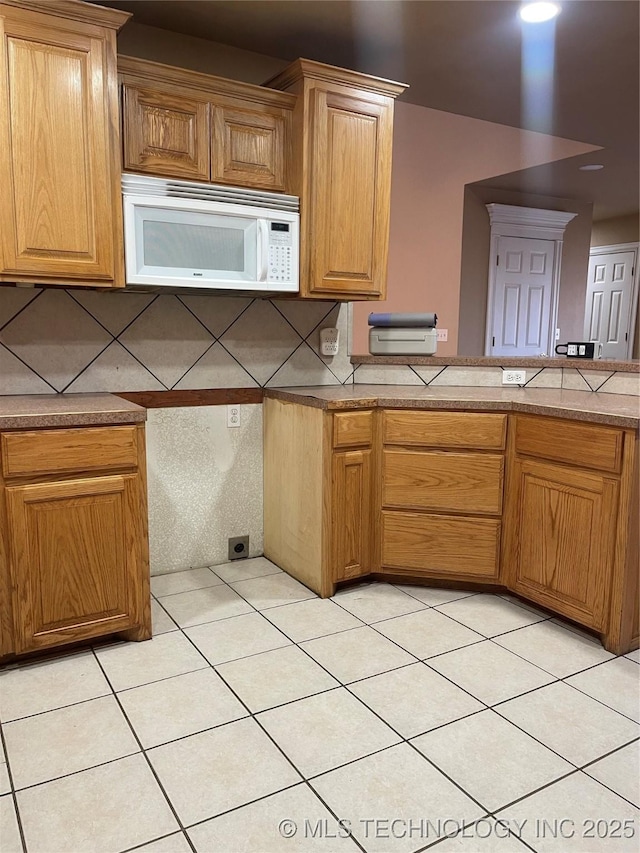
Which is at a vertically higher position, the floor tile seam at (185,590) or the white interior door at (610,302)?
the white interior door at (610,302)

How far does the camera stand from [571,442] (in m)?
2.23

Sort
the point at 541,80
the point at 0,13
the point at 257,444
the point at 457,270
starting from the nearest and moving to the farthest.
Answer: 1. the point at 0,13
2. the point at 257,444
3. the point at 541,80
4. the point at 457,270

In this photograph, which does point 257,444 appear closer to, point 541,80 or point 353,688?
point 353,688

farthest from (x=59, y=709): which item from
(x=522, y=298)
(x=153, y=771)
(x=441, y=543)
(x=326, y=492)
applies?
(x=522, y=298)

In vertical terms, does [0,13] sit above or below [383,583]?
above

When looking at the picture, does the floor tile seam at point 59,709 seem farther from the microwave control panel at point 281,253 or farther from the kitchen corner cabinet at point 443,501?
the microwave control panel at point 281,253

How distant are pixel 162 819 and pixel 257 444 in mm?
1750

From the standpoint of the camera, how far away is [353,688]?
1.92 meters

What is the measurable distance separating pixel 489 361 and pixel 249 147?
1.44m

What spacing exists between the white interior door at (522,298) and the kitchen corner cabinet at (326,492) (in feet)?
11.6

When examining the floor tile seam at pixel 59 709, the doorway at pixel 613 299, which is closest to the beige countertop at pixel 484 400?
the floor tile seam at pixel 59 709

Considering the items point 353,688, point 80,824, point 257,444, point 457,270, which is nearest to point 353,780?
point 353,688

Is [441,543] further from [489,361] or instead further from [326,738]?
[326,738]

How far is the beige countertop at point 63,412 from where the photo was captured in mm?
1899
